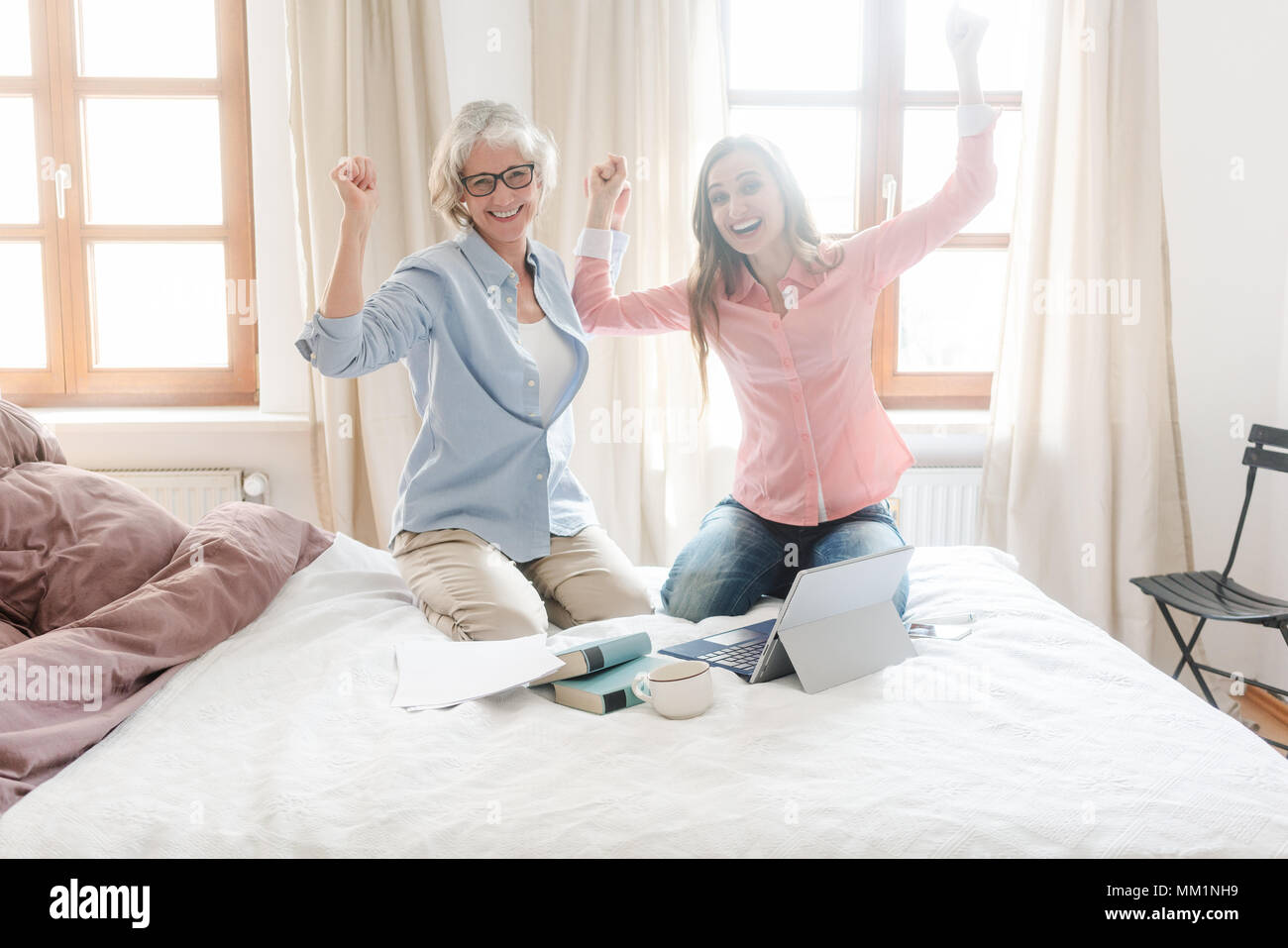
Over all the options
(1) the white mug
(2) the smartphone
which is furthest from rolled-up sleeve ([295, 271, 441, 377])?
(2) the smartphone

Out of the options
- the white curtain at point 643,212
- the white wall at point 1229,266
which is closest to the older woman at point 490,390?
the white curtain at point 643,212

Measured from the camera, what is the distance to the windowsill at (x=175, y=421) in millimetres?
2721

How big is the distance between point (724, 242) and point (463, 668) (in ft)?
3.30

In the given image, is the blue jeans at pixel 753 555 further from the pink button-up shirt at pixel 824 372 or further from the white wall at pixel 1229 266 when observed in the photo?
the white wall at pixel 1229 266

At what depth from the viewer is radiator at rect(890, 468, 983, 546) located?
2842 mm

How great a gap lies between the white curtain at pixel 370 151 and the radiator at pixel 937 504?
1409mm

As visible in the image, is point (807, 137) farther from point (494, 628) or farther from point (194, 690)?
point (194, 690)

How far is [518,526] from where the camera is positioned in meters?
1.86

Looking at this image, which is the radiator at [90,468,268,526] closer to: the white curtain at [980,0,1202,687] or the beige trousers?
the beige trousers

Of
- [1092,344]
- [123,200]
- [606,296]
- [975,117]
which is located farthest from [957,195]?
[123,200]

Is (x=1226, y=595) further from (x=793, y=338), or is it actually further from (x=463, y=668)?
(x=463, y=668)

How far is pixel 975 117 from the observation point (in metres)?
1.80
